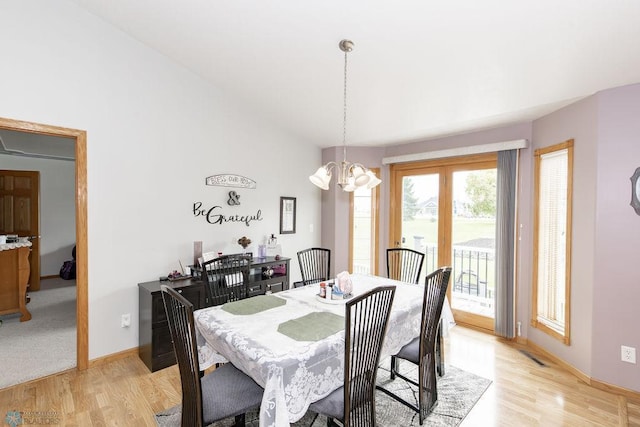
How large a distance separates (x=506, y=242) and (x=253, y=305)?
9.67 feet

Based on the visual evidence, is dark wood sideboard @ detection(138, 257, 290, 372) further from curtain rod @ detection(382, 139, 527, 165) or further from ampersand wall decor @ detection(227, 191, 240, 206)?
curtain rod @ detection(382, 139, 527, 165)

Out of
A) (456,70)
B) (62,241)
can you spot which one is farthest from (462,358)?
(62,241)

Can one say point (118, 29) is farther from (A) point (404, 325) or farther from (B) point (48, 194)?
(B) point (48, 194)

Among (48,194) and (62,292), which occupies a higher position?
(48,194)

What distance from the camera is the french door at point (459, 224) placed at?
3.94 meters

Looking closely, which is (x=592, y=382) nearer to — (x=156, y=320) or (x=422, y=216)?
(x=422, y=216)

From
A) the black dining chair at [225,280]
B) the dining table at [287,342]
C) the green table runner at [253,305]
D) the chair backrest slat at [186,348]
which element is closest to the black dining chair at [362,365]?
the dining table at [287,342]

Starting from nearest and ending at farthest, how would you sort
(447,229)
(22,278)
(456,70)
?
(456,70)
(22,278)
(447,229)

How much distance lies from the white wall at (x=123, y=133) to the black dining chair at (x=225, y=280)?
3.59 feet

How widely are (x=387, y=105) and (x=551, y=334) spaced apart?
2.89 meters

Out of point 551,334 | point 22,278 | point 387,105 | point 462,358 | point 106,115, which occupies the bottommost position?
point 462,358

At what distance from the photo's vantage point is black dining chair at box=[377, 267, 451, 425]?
2131 millimetres

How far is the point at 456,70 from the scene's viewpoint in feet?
8.88

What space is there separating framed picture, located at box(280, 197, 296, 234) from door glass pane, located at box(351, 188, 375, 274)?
0.94 metres
